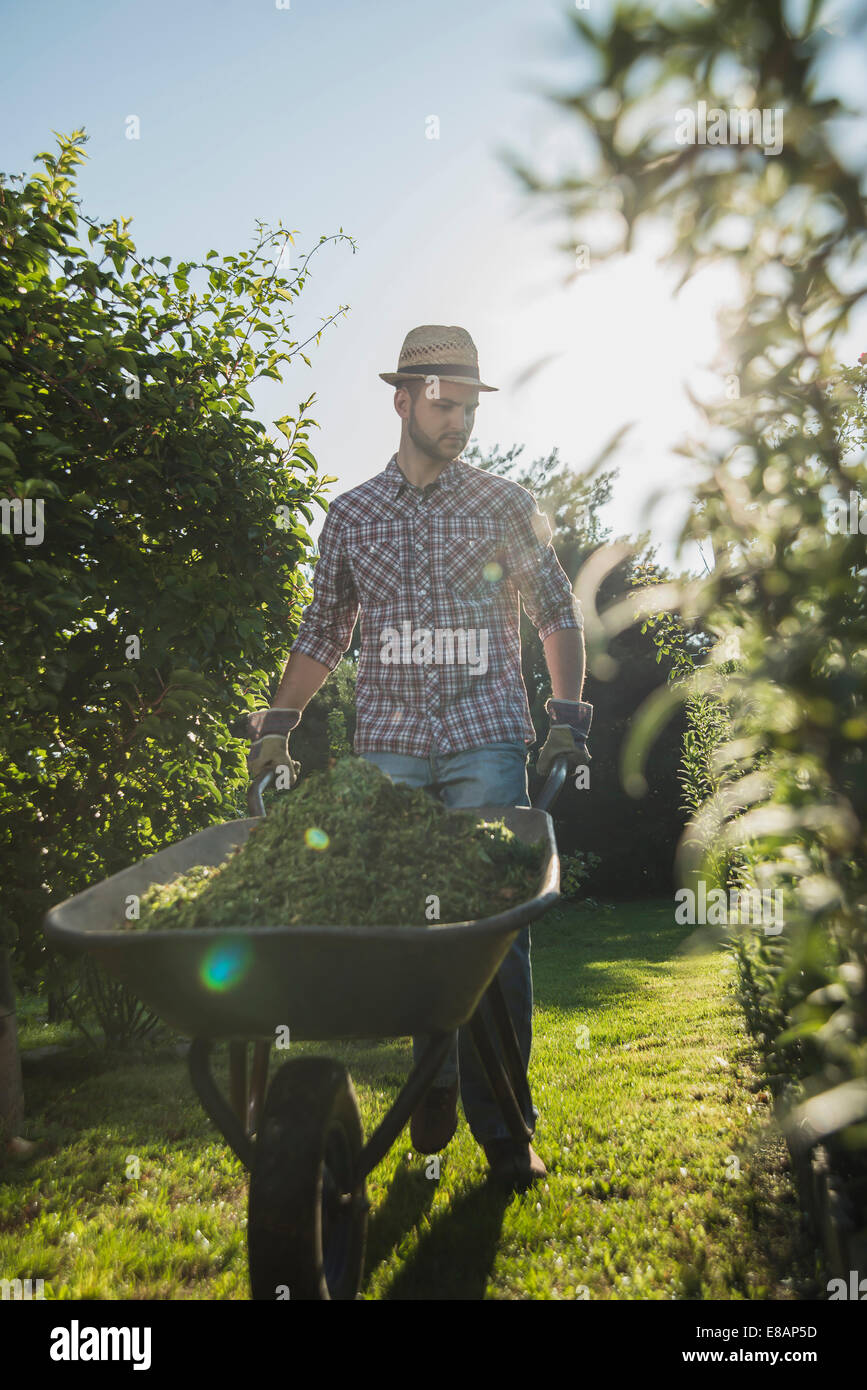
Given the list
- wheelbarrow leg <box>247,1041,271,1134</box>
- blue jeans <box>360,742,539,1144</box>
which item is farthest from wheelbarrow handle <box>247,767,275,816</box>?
wheelbarrow leg <box>247,1041,271,1134</box>

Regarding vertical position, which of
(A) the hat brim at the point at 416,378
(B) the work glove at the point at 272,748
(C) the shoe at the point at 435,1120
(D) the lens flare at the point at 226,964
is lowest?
(C) the shoe at the point at 435,1120

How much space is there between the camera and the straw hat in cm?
293

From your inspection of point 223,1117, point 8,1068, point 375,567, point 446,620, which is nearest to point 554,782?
point 446,620

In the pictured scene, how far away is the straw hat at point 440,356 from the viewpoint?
2.93m

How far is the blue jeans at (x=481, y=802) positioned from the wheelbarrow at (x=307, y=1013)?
67cm

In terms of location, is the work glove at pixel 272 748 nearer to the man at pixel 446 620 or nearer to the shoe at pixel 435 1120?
the man at pixel 446 620

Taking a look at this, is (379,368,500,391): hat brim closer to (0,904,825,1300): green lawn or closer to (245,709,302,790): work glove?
(245,709,302,790): work glove

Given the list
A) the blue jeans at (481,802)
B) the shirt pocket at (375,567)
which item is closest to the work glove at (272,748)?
the blue jeans at (481,802)

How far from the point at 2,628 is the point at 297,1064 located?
1.58 metres

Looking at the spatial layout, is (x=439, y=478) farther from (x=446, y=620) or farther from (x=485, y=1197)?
(x=485, y=1197)

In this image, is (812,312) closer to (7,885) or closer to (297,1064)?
(297,1064)

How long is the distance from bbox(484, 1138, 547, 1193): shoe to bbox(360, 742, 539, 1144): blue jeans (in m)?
0.03

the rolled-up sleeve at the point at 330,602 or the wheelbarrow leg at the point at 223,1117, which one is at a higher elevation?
the rolled-up sleeve at the point at 330,602
